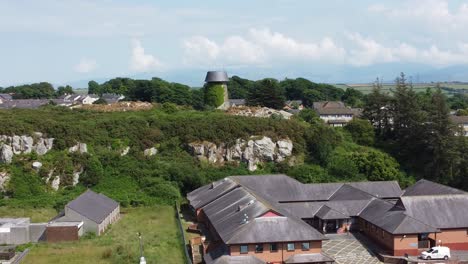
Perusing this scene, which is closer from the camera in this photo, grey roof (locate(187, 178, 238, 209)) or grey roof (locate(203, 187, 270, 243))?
grey roof (locate(203, 187, 270, 243))

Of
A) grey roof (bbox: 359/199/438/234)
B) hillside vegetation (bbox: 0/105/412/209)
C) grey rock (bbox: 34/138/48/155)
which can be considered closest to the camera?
grey roof (bbox: 359/199/438/234)

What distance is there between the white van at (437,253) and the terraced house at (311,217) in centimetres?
122

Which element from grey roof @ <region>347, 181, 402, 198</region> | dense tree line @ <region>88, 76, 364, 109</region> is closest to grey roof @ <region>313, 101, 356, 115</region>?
dense tree line @ <region>88, 76, 364, 109</region>

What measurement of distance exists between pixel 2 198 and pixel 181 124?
657 inches

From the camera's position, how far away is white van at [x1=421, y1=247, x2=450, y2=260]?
86.8ft

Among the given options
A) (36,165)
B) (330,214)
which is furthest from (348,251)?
(36,165)

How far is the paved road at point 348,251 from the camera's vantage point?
27.1 m

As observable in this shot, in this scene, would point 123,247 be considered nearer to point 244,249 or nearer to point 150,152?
point 244,249

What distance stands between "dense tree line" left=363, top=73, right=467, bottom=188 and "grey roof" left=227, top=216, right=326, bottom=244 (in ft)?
71.0

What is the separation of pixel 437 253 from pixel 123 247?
56.9ft

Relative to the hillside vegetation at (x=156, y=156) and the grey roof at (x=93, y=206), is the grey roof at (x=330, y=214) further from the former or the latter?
the grey roof at (x=93, y=206)

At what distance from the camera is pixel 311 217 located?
1288 inches

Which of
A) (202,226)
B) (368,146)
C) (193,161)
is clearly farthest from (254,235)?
(368,146)

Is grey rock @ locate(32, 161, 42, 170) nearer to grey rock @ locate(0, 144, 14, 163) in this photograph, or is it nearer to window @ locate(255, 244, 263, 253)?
grey rock @ locate(0, 144, 14, 163)
